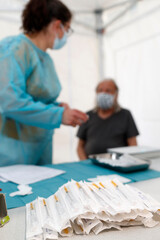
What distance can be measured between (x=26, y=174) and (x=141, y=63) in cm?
215

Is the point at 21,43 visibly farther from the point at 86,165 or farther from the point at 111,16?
the point at 111,16

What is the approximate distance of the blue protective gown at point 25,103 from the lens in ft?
3.73

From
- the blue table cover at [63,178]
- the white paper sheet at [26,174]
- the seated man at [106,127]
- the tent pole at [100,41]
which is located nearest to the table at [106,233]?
the blue table cover at [63,178]

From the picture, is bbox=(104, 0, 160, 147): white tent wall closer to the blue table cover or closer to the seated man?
the seated man

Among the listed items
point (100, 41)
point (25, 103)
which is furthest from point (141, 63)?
point (25, 103)

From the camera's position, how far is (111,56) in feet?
10.3

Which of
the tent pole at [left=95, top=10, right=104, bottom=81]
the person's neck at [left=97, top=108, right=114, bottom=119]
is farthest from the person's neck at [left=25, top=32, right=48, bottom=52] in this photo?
the tent pole at [left=95, top=10, right=104, bottom=81]

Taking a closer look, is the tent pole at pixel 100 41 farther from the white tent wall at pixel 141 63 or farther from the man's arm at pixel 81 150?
the man's arm at pixel 81 150

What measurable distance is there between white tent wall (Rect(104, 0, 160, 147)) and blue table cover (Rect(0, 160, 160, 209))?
1.56 metres

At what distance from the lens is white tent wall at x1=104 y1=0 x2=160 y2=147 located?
8.40 feet

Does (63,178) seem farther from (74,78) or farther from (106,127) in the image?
(74,78)

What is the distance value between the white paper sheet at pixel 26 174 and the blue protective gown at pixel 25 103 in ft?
0.55

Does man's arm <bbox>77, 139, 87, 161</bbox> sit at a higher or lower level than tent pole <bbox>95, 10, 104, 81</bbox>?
lower

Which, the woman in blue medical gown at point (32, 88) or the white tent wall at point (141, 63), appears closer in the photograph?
the woman in blue medical gown at point (32, 88)
